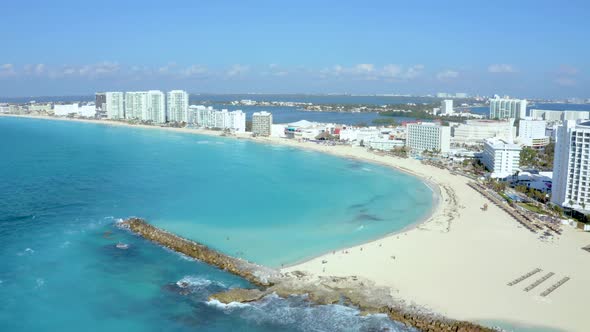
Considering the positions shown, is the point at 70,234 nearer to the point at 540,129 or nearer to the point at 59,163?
the point at 59,163

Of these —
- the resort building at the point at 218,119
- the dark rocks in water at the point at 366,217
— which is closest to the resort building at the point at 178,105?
the resort building at the point at 218,119

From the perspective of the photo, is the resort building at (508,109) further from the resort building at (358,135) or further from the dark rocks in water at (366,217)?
the dark rocks in water at (366,217)

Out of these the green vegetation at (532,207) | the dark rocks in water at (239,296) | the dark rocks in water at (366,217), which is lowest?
the dark rocks in water at (239,296)

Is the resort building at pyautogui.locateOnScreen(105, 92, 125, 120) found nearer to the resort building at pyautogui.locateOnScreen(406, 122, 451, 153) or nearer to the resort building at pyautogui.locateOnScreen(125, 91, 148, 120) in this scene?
the resort building at pyautogui.locateOnScreen(125, 91, 148, 120)

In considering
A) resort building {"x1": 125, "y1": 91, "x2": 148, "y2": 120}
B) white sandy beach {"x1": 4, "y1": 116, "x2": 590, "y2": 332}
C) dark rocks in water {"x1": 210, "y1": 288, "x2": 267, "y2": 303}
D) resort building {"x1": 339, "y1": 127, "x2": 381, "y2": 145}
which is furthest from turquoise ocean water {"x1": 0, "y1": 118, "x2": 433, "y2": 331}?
resort building {"x1": 125, "y1": 91, "x2": 148, "y2": 120}

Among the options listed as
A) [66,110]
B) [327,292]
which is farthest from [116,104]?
[327,292]

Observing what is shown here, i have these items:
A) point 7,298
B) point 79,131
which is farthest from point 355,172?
point 79,131
